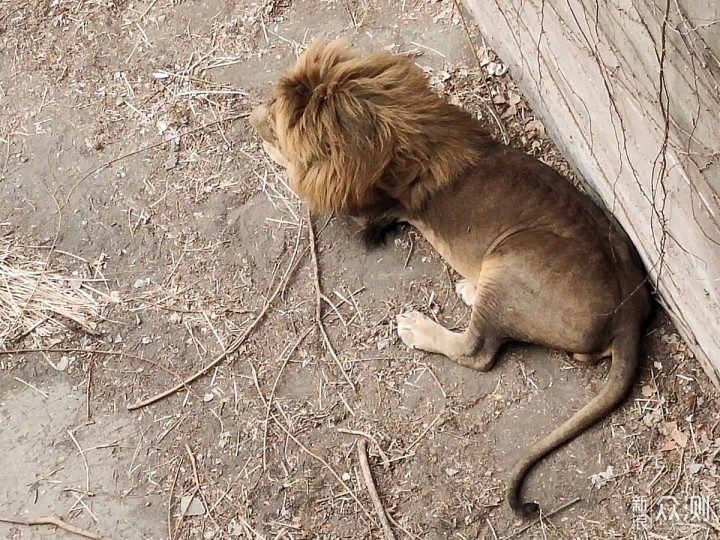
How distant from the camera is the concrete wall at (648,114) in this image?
2.22 meters

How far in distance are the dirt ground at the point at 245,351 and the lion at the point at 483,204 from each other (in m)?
0.22

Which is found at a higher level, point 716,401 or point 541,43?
point 541,43

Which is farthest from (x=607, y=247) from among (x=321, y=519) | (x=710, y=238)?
(x=321, y=519)

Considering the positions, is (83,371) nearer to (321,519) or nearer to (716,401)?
(321,519)

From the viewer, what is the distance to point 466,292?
358cm

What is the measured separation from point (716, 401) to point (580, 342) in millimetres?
650

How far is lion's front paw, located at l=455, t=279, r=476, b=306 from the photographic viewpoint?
11.7ft

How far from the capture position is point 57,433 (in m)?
3.65

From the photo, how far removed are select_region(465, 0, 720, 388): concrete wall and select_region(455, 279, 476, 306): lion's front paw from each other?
2.19 ft

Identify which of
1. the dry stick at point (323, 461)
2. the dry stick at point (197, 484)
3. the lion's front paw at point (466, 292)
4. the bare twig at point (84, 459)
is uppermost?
the lion's front paw at point (466, 292)

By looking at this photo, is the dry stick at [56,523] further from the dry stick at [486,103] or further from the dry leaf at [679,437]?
the dry stick at [486,103]

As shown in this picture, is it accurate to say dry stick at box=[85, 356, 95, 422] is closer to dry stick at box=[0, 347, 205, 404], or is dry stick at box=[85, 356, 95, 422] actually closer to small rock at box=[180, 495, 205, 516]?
dry stick at box=[0, 347, 205, 404]

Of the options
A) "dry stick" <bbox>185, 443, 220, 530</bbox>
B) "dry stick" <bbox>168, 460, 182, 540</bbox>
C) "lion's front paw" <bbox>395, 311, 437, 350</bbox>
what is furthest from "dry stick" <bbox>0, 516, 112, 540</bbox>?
"lion's front paw" <bbox>395, 311, 437, 350</bbox>

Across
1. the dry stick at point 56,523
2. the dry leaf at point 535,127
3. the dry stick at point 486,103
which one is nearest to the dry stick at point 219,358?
the dry stick at point 56,523
